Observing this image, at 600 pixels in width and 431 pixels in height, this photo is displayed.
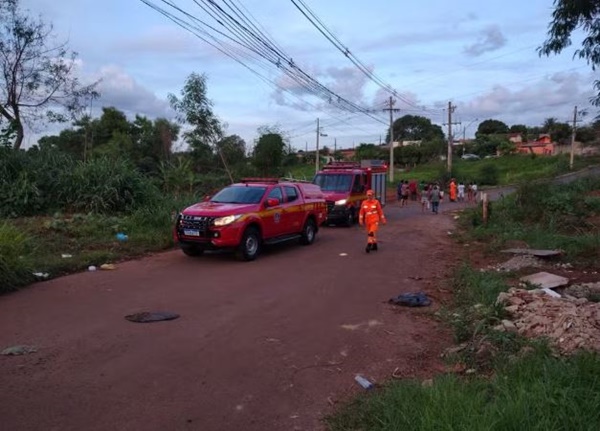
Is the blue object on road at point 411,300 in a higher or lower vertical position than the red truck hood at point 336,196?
lower

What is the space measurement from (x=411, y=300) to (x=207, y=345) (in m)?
→ 3.64

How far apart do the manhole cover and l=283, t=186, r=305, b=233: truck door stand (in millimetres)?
6959

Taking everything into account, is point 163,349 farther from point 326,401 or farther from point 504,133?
point 504,133

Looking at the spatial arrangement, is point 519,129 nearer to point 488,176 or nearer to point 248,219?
point 488,176

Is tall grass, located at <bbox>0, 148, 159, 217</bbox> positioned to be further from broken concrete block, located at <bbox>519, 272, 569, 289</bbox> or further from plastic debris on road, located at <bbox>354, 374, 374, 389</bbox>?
plastic debris on road, located at <bbox>354, 374, 374, 389</bbox>

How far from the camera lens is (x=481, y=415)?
389 cm

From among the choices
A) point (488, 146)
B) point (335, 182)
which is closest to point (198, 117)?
point (335, 182)

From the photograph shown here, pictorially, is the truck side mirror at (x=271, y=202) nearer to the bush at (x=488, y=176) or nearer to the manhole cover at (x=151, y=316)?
the manhole cover at (x=151, y=316)

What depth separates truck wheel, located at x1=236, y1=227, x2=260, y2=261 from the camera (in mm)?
12828

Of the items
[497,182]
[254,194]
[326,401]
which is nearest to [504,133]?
[497,182]

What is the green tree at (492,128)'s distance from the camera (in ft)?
421

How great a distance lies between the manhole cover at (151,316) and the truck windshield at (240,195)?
19.6 ft

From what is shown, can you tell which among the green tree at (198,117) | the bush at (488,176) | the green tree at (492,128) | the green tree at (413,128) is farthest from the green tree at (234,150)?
the green tree at (492,128)

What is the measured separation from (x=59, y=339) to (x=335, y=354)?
3233 millimetres
